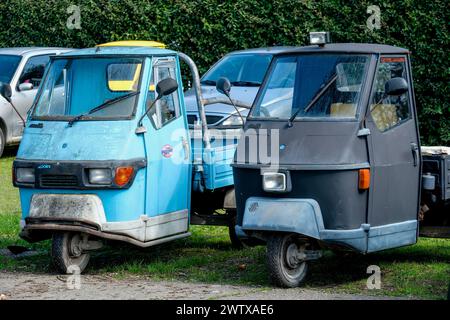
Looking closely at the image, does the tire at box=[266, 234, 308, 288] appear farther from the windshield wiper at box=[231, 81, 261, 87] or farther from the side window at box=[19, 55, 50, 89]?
the side window at box=[19, 55, 50, 89]

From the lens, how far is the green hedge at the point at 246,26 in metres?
16.1

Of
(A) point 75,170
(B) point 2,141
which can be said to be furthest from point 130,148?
(B) point 2,141

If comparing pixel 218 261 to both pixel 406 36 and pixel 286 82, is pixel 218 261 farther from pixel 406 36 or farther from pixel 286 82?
pixel 406 36

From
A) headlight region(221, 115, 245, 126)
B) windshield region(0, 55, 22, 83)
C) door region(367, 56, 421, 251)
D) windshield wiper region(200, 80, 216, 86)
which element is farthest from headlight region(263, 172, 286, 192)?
windshield region(0, 55, 22, 83)

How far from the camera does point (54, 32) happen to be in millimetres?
20141

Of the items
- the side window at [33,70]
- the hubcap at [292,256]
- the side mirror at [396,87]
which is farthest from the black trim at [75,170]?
the side window at [33,70]

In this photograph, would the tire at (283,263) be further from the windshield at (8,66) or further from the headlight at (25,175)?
the windshield at (8,66)

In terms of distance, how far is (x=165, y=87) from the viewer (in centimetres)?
969

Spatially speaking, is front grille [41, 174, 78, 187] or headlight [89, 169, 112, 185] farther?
front grille [41, 174, 78, 187]

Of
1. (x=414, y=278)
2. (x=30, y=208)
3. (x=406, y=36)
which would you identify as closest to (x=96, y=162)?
(x=30, y=208)

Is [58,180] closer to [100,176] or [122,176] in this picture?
[100,176]

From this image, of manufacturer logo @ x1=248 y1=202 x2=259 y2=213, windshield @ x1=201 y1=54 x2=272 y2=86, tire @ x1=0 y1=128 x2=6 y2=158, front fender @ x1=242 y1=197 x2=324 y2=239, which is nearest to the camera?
front fender @ x1=242 y1=197 x2=324 y2=239

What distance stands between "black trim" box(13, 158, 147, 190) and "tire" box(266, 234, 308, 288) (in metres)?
1.47

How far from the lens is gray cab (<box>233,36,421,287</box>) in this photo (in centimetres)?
880
